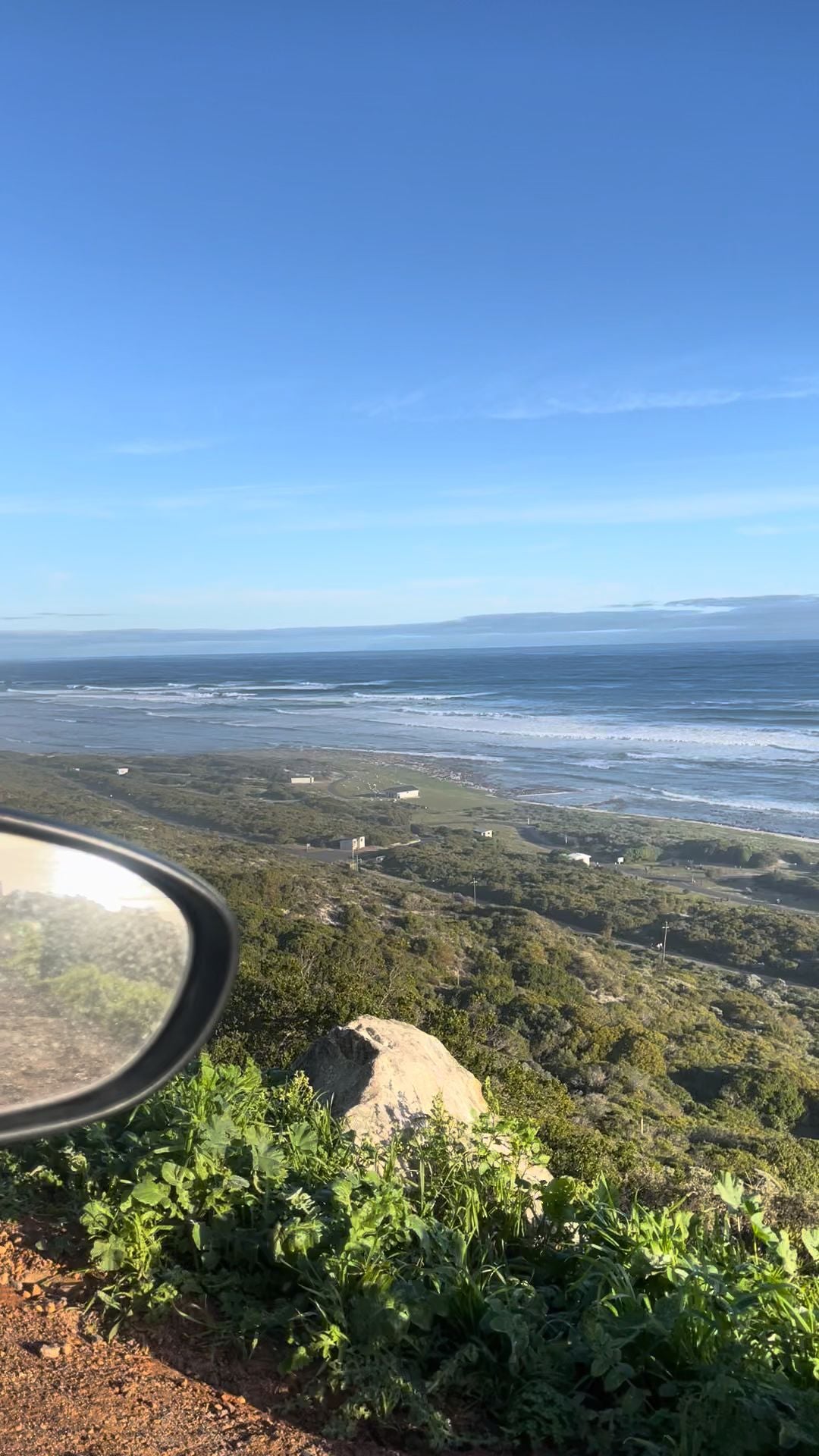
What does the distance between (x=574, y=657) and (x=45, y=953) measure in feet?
509

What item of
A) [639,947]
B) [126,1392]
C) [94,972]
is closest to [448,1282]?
[126,1392]

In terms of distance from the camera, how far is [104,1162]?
12.6 feet

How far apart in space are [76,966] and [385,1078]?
15.0 feet

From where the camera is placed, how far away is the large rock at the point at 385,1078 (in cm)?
525

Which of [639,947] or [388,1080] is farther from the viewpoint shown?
[639,947]

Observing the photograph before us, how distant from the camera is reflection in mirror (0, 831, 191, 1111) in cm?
136

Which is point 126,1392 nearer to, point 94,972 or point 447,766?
point 94,972

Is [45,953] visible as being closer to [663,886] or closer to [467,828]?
[663,886]

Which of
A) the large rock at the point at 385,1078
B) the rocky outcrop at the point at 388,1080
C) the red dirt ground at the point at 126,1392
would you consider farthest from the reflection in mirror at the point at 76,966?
the large rock at the point at 385,1078

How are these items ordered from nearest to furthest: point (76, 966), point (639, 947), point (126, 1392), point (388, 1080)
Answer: point (76, 966)
point (126, 1392)
point (388, 1080)
point (639, 947)

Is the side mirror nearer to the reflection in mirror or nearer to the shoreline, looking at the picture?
the reflection in mirror

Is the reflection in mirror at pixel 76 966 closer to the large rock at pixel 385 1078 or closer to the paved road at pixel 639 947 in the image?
the large rock at pixel 385 1078

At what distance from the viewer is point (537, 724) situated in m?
52.7

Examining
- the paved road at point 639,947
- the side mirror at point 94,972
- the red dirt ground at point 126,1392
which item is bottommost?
the paved road at point 639,947
